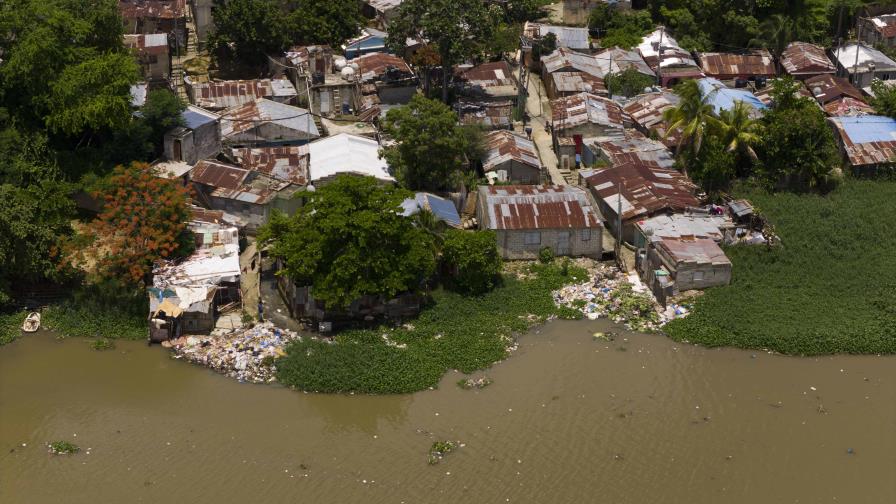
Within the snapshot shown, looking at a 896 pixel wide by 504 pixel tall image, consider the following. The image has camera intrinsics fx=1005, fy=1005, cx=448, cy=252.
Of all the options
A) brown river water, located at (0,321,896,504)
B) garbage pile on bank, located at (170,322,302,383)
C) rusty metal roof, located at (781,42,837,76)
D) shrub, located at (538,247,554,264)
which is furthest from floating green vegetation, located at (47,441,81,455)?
rusty metal roof, located at (781,42,837,76)

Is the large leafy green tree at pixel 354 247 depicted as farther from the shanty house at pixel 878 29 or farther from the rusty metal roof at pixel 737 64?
the shanty house at pixel 878 29

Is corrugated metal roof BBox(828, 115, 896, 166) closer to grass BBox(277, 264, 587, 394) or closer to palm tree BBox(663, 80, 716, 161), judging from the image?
palm tree BBox(663, 80, 716, 161)

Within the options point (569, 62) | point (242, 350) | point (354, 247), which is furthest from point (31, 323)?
point (569, 62)

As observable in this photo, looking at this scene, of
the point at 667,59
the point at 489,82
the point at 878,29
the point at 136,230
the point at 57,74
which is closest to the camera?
the point at 136,230

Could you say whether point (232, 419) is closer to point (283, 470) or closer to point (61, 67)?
point (283, 470)

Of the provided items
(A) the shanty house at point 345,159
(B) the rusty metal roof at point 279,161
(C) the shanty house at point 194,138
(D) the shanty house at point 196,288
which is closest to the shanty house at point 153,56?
(C) the shanty house at point 194,138

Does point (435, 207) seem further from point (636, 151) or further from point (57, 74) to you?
point (57, 74)

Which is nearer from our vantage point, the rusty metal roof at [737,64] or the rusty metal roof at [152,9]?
the rusty metal roof at [737,64]
